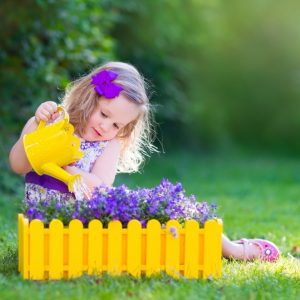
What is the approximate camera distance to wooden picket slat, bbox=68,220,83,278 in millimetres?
3787

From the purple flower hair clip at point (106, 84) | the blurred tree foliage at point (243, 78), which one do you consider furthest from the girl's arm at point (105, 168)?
the blurred tree foliage at point (243, 78)

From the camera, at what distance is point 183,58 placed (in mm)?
18000

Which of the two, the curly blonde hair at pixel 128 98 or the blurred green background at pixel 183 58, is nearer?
the curly blonde hair at pixel 128 98

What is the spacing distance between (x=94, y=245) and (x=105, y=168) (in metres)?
0.75

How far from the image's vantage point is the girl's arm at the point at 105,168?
430 cm

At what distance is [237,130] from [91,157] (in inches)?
653

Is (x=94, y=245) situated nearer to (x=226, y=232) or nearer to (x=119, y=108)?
(x=119, y=108)

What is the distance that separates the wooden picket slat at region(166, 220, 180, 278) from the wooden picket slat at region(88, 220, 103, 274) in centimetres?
35

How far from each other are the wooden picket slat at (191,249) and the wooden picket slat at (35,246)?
748 millimetres

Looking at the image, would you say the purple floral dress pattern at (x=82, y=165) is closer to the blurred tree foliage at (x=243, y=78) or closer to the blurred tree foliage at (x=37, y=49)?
the blurred tree foliage at (x=37, y=49)

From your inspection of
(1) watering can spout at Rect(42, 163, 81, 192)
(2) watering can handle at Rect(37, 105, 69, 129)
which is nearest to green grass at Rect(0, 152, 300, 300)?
(1) watering can spout at Rect(42, 163, 81, 192)

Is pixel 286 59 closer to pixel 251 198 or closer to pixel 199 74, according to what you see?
pixel 199 74

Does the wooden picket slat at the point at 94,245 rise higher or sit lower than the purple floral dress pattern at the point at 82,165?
lower

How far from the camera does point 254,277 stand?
4.01 metres
